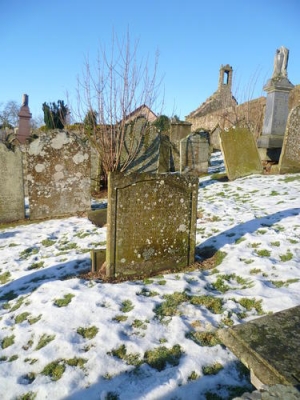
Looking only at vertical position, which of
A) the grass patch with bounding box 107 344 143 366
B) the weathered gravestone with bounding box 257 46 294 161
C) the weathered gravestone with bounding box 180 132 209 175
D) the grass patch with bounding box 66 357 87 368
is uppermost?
the weathered gravestone with bounding box 257 46 294 161

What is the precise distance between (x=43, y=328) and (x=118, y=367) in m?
0.94

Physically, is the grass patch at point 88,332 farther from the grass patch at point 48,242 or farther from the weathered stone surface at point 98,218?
the weathered stone surface at point 98,218

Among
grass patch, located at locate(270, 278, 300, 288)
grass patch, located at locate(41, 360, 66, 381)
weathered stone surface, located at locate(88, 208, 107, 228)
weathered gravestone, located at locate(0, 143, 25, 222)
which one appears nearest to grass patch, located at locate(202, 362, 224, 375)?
grass patch, located at locate(41, 360, 66, 381)

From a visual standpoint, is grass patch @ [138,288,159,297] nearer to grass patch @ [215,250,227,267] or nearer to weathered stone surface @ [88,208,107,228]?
grass patch @ [215,250,227,267]

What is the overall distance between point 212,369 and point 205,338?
0.35 m

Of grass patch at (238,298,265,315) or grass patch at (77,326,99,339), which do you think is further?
grass patch at (238,298,265,315)

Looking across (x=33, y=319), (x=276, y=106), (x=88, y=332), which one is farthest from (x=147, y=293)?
(x=276, y=106)

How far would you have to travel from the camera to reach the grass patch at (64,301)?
9.82 feet

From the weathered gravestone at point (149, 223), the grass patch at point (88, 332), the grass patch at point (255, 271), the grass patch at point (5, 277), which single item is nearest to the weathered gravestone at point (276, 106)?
the weathered gravestone at point (149, 223)

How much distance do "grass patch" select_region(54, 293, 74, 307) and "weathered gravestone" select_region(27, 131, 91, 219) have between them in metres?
4.57

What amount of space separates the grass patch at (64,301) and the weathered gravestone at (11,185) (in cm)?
487

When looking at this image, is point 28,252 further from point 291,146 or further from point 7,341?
point 291,146

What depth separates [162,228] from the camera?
3.77 m

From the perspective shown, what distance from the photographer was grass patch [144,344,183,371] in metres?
2.15
